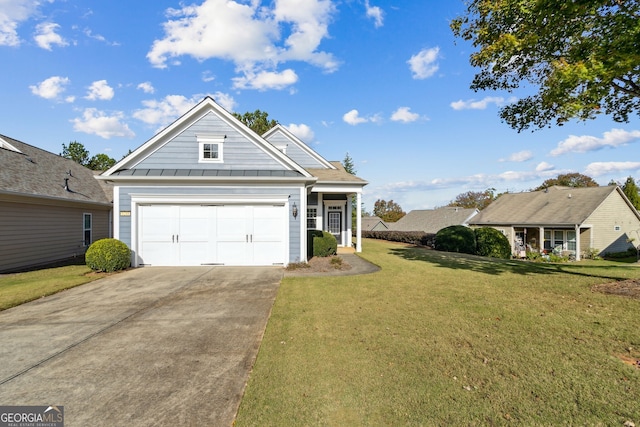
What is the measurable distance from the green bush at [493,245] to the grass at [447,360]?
11513 mm

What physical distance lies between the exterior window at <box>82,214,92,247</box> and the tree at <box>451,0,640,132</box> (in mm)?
20213

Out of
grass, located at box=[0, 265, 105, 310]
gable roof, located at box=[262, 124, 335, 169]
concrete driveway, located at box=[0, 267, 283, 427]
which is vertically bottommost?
concrete driveway, located at box=[0, 267, 283, 427]

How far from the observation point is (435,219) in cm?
3656

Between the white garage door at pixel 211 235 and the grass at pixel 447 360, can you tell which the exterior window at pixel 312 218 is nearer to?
the white garage door at pixel 211 235

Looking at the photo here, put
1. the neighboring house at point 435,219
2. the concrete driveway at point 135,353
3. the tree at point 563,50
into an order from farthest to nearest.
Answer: the neighboring house at point 435,219 → the tree at point 563,50 → the concrete driveway at point 135,353

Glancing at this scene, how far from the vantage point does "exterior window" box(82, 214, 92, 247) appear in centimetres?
1669

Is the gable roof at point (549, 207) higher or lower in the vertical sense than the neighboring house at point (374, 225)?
higher

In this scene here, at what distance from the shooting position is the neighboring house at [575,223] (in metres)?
23.5

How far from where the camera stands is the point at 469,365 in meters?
3.98

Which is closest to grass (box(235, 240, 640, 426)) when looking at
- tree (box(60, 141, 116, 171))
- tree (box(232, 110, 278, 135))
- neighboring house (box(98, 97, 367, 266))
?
neighboring house (box(98, 97, 367, 266))

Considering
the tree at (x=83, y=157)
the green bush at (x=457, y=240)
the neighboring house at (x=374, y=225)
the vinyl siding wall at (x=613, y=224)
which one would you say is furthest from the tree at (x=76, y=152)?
the vinyl siding wall at (x=613, y=224)

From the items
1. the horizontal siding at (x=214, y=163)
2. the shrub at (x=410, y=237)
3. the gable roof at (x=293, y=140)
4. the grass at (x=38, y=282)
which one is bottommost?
the grass at (x=38, y=282)

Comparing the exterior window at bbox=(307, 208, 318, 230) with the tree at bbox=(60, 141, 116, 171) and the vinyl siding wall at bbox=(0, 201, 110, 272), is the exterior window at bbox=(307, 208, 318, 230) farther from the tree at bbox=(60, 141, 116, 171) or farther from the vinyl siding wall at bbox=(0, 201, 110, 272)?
the tree at bbox=(60, 141, 116, 171)

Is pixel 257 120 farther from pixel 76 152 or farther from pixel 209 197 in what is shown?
pixel 209 197
